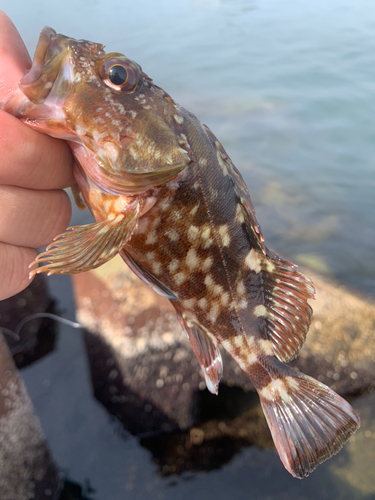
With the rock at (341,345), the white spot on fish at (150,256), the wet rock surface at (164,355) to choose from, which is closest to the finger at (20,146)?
the white spot on fish at (150,256)

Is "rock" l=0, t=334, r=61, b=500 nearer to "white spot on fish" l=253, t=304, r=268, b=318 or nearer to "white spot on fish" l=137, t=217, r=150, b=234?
"white spot on fish" l=253, t=304, r=268, b=318

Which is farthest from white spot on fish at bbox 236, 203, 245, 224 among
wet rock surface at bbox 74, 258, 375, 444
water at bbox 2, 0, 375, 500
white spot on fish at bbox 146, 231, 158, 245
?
water at bbox 2, 0, 375, 500

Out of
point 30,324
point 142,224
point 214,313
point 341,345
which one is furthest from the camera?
point 30,324

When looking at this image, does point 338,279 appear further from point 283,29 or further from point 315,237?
point 283,29

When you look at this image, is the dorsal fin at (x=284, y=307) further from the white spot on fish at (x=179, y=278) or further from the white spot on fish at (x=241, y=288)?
the white spot on fish at (x=179, y=278)

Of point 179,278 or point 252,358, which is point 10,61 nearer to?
point 179,278

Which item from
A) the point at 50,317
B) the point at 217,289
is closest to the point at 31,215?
the point at 217,289
